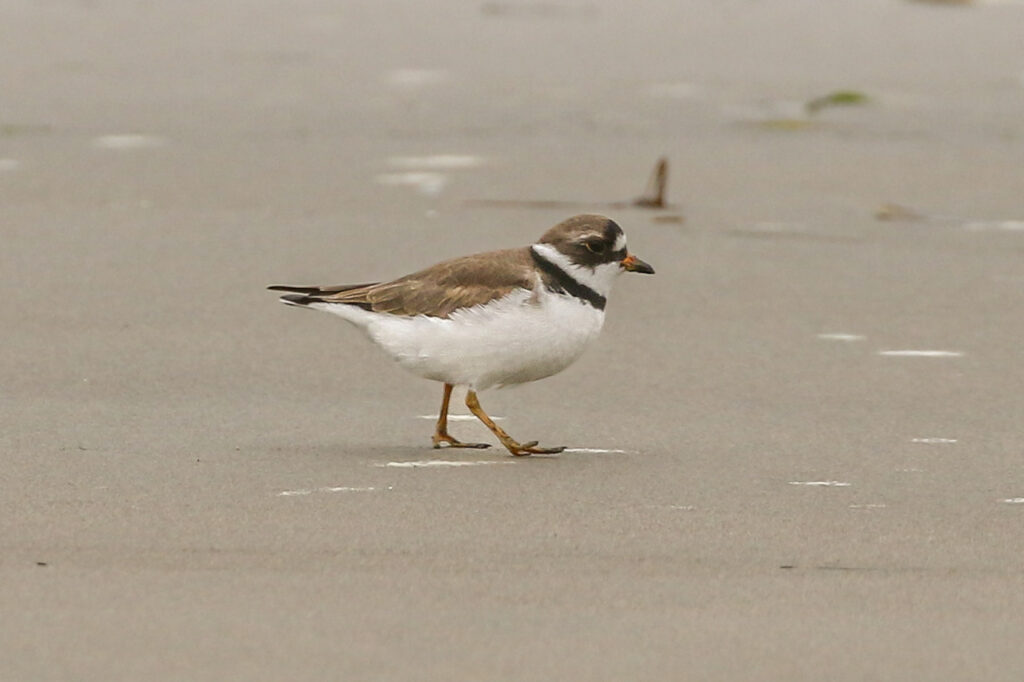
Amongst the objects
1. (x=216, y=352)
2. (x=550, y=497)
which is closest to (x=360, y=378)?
(x=216, y=352)

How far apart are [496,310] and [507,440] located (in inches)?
15.0

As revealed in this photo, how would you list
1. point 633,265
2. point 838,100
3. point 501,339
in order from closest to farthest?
point 501,339
point 633,265
point 838,100

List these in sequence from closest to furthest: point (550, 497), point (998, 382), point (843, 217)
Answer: point (550, 497), point (998, 382), point (843, 217)

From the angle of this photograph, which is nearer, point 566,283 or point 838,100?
point 566,283

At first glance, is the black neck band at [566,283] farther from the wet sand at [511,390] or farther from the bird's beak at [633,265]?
the wet sand at [511,390]

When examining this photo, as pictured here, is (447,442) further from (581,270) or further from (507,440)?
(581,270)

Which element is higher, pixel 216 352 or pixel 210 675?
pixel 210 675

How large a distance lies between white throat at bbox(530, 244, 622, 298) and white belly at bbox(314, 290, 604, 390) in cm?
10

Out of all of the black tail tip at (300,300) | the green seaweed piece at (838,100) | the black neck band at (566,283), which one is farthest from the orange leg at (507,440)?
the green seaweed piece at (838,100)

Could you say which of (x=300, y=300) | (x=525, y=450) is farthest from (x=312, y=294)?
(x=525, y=450)

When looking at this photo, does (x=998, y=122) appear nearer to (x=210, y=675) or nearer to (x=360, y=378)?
(x=360, y=378)

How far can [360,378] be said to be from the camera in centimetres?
610

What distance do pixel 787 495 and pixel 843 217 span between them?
3.79 metres

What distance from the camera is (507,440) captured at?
530 centimetres
